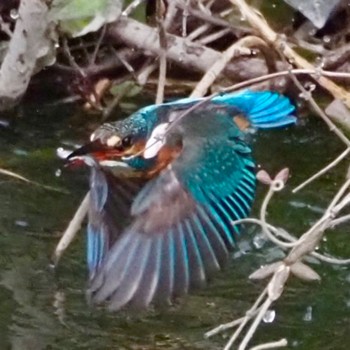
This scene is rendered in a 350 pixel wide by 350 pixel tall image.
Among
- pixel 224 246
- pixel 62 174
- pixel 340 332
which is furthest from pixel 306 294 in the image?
pixel 62 174

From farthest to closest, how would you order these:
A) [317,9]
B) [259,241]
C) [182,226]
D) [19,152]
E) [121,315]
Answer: [317,9]
[19,152]
[259,241]
[121,315]
[182,226]

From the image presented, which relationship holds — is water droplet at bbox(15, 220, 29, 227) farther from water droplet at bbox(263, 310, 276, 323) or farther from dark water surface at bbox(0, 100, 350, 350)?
water droplet at bbox(263, 310, 276, 323)

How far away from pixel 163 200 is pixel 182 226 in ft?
0.25

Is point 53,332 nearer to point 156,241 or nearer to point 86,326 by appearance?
point 86,326

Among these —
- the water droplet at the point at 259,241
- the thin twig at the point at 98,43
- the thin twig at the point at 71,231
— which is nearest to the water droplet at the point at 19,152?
the thin twig at the point at 98,43

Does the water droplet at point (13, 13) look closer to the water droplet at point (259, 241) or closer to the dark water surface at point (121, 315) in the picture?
the dark water surface at point (121, 315)

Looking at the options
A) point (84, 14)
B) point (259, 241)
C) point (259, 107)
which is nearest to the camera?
point (259, 107)

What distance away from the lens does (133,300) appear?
8.69 feet

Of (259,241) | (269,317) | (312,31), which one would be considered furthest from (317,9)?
(269,317)

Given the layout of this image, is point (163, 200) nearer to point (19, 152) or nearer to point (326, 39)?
point (19, 152)

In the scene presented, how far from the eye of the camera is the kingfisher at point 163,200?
2699 mm

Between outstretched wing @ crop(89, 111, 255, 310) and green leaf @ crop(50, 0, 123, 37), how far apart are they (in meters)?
1.39

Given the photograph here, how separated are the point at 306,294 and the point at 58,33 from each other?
5.26ft

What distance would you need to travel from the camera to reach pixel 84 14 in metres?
4.41
